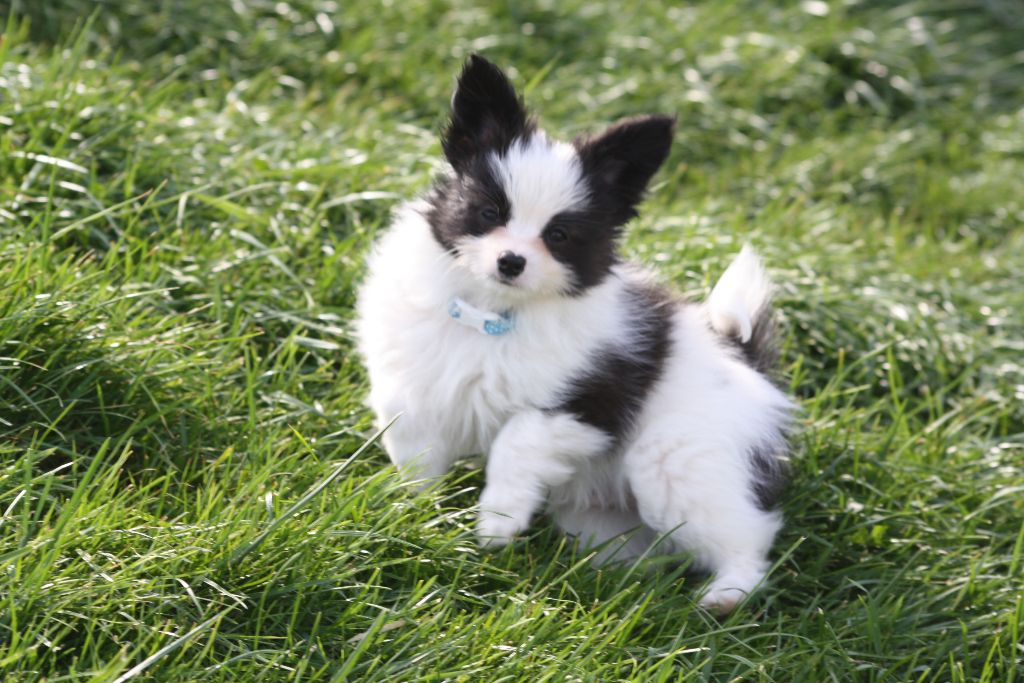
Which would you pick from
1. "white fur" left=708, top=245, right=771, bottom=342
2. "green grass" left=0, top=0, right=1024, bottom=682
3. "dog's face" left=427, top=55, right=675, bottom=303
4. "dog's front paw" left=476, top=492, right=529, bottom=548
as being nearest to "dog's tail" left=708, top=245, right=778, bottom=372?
"white fur" left=708, top=245, right=771, bottom=342

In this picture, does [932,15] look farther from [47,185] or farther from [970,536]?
[47,185]

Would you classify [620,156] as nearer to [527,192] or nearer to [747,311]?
[527,192]

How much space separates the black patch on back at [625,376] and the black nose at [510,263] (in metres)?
0.38

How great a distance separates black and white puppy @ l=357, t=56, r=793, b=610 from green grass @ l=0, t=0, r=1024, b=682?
17 cm

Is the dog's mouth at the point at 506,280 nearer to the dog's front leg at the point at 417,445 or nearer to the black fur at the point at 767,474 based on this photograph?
the dog's front leg at the point at 417,445

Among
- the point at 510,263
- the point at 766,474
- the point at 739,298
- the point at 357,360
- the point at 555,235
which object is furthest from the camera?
the point at 357,360

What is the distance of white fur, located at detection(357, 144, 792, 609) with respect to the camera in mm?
3387

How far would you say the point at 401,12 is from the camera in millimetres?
6207

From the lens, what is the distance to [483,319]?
3465 mm

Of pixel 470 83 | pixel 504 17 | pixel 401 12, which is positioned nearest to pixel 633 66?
pixel 504 17

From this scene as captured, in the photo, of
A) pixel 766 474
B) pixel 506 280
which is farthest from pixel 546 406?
pixel 766 474

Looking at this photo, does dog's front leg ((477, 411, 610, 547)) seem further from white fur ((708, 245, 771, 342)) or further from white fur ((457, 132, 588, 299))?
white fur ((708, 245, 771, 342))

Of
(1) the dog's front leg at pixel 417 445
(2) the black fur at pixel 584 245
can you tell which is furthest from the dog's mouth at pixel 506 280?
(1) the dog's front leg at pixel 417 445

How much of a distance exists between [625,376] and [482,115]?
0.84 m
